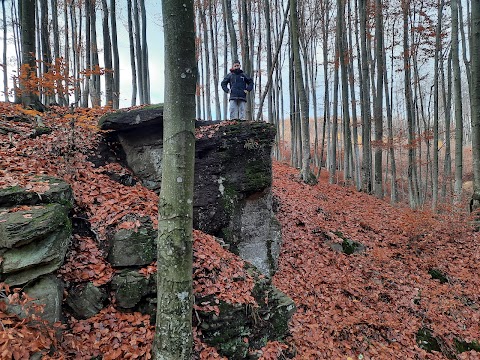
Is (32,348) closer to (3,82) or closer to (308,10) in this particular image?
(308,10)

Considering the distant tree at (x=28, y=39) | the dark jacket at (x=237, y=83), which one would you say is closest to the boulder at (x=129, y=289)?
the distant tree at (x=28, y=39)

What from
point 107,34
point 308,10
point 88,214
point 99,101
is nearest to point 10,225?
point 88,214

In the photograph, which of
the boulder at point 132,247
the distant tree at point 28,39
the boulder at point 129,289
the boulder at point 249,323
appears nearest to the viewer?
the boulder at point 129,289

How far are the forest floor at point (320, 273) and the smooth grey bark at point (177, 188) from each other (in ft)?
1.58

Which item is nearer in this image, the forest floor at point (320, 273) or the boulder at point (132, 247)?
the forest floor at point (320, 273)

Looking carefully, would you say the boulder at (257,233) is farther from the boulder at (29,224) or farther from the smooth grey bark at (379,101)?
the smooth grey bark at (379,101)

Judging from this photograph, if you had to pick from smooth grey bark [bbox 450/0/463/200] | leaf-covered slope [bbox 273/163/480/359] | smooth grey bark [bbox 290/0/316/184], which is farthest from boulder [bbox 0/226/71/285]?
smooth grey bark [bbox 450/0/463/200]

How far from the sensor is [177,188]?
282cm

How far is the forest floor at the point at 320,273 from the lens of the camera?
3.39 metres

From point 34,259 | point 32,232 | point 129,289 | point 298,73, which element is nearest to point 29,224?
point 32,232

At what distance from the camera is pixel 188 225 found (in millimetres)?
2926

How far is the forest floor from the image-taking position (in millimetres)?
3387

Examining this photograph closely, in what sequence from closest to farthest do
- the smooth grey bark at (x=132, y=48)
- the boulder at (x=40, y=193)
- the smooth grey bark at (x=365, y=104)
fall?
the boulder at (x=40, y=193) → the smooth grey bark at (x=365, y=104) → the smooth grey bark at (x=132, y=48)

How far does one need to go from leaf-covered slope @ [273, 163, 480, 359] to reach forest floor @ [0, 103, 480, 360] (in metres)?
0.02
